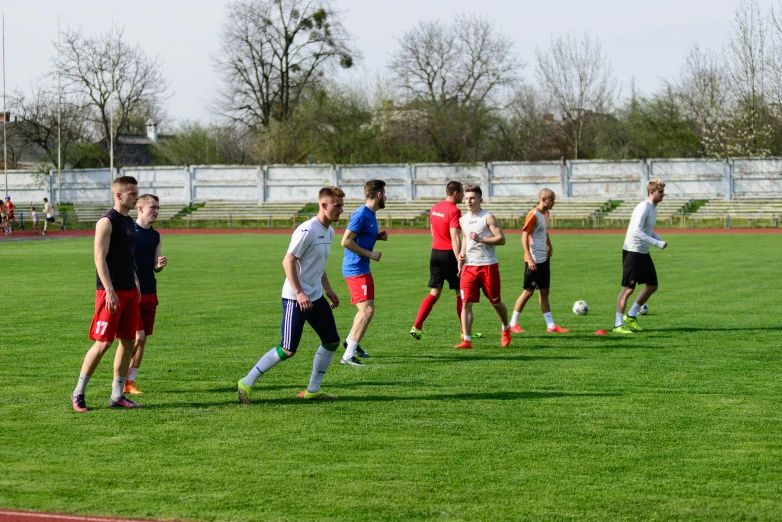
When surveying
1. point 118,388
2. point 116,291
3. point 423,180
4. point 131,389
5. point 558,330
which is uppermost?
point 423,180

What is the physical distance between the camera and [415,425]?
297 inches

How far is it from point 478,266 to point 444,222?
0.79 m

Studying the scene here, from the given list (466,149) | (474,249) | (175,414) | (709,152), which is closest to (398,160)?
(466,149)

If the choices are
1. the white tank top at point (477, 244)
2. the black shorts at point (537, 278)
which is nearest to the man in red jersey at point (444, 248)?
the white tank top at point (477, 244)

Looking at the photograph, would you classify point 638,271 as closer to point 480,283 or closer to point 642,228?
point 642,228

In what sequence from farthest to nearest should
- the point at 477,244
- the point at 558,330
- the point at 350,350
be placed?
the point at 558,330 → the point at 477,244 → the point at 350,350

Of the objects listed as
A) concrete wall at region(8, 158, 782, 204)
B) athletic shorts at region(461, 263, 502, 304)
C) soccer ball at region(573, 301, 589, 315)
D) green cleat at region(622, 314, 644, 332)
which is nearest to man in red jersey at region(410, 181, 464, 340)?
athletic shorts at region(461, 263, 502, 304)

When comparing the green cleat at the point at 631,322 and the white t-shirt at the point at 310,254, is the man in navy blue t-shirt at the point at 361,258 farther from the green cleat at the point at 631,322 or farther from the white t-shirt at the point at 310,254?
the green cleat at the point at 631,322

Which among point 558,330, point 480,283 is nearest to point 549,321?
point 558,330

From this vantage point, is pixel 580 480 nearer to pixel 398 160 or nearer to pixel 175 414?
pixel 175 414

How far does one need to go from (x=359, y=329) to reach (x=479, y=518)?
5.56 metres

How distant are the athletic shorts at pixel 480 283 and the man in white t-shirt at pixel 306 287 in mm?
3753

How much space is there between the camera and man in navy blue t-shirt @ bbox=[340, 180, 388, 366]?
10.6m

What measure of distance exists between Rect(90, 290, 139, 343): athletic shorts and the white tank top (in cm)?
489
